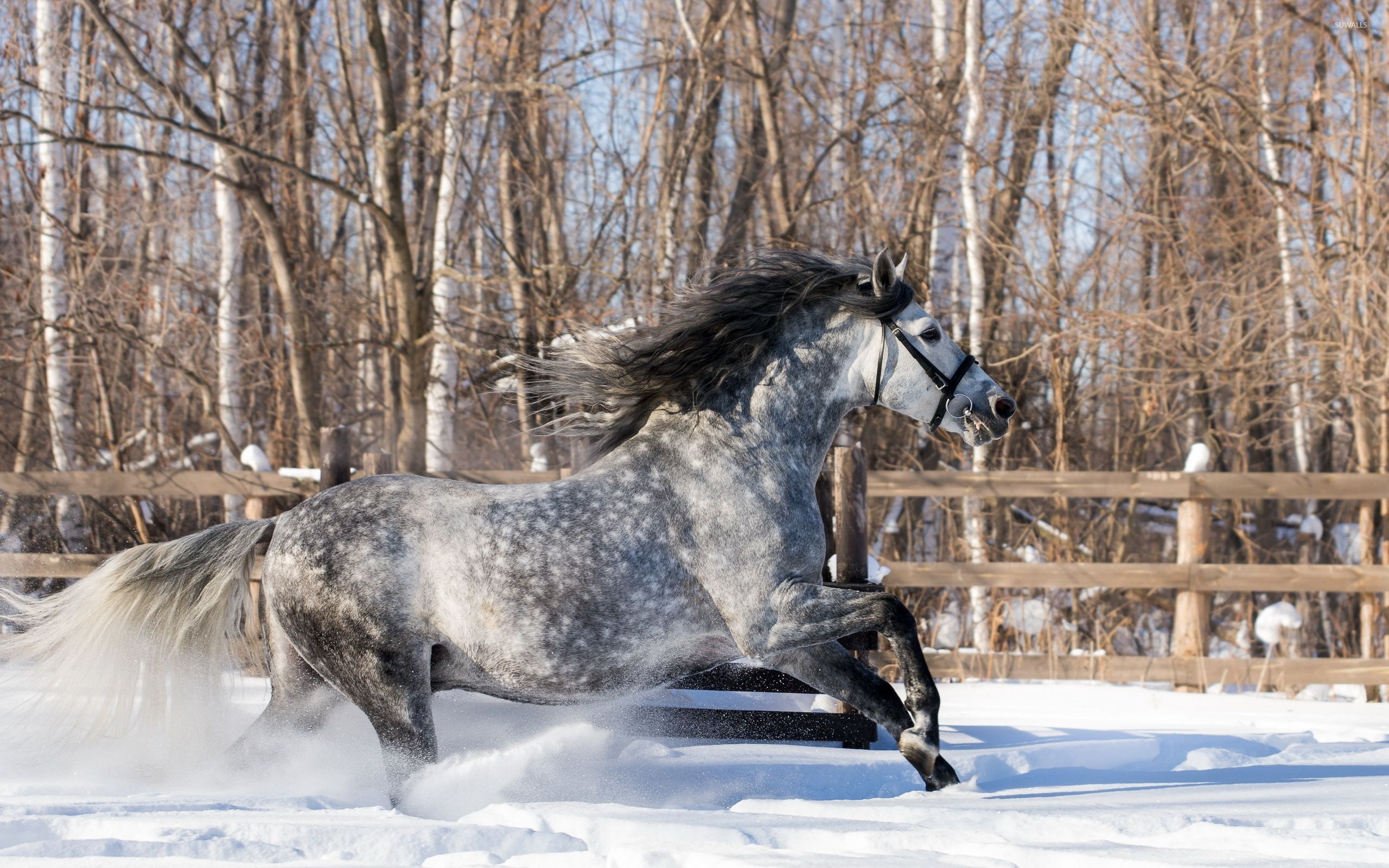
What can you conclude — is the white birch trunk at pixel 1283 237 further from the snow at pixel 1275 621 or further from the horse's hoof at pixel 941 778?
the horse's hoof at pixel 941 778

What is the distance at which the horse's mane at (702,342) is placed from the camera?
3.38 metres

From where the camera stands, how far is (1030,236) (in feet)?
32.0

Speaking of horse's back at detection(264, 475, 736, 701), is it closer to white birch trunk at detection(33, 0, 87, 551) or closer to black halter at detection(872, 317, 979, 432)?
black halter at detection(872, 317, 979, 432)

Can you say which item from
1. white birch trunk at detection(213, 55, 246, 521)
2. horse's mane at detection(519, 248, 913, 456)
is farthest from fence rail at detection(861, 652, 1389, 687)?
white birch trunk at detection(213, 55, 246, 521)

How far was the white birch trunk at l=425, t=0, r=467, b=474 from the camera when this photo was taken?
845cm

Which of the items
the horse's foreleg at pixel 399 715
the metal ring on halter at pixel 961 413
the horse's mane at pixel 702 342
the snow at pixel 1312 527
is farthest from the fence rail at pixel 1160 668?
the snow at pixel 1312 527

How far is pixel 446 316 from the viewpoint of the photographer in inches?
341

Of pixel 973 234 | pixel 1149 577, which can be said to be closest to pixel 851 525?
pixel 1149 577

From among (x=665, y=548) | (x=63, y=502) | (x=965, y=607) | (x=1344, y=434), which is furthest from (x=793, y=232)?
(x=665, y=548)

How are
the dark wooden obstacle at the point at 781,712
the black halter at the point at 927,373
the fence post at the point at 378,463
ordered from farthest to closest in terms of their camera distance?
the fence post at the point at 378,463
the dark wooden obstacle at the point at 781,712
the black halter at the point at 927,373

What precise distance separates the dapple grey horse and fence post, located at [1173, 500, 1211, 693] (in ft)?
11.6

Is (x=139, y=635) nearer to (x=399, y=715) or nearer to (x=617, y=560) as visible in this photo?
(x=399, y=715)

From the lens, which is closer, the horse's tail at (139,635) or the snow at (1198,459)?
the horse's tail at (139,635)

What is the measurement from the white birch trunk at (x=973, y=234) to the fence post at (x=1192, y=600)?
1767 millimetres
